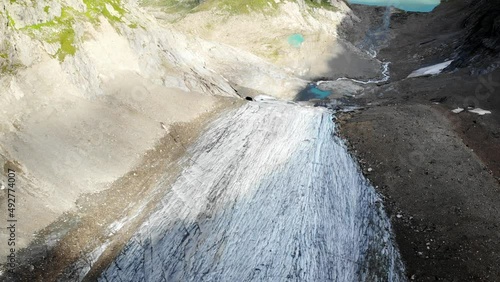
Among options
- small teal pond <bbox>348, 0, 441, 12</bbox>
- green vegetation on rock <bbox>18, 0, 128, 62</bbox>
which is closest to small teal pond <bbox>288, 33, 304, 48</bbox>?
green vegetation on rock <bbox>18, 0, 128, 62</bbox>

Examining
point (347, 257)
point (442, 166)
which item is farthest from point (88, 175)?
point (442, 166)

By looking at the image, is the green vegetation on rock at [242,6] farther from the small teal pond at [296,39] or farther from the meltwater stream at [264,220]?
the meltwater stream at [264,220]

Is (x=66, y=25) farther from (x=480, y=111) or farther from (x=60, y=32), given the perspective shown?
(x=480, y=111)

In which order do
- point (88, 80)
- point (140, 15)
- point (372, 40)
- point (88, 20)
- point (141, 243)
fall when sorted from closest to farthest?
point (141, 243) → point (88, 80) → point (88, 20) → point (140, 15) → point (372, 40)

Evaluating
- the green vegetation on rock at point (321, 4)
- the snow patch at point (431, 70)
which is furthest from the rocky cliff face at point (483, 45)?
the green vegetation on rock at point (321, 4)

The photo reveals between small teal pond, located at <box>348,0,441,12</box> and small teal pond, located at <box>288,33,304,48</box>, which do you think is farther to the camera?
small teal pond, located at <box>348,0,441,12</box>

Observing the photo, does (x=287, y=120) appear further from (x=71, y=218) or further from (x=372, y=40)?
(x=372, y=40)

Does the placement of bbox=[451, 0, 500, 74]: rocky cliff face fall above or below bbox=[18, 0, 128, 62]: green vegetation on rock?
below

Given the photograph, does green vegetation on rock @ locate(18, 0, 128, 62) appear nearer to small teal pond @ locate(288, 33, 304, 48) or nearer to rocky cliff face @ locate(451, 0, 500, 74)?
small teal pond @ locate(288, 33, 304, 48)
